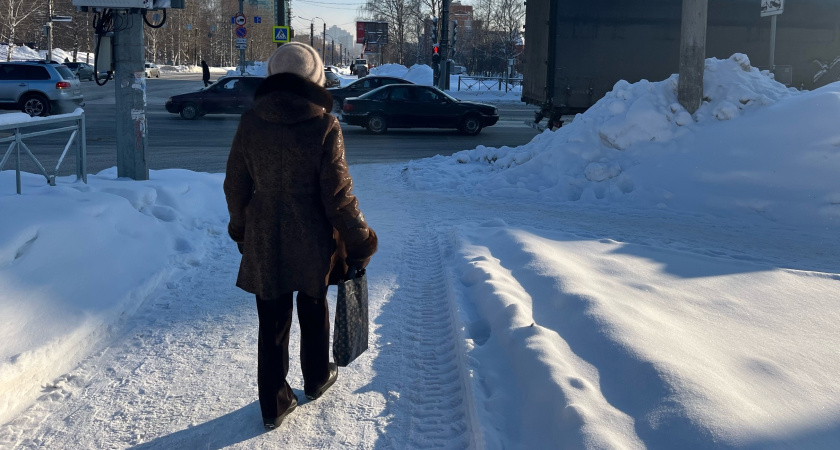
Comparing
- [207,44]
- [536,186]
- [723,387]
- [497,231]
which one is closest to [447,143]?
[536,186]

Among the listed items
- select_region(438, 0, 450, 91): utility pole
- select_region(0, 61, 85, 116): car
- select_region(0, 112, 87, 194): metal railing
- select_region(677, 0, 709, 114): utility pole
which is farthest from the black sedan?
select_region(438, 0, 450, 91): utility pole

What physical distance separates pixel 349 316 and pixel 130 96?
21.4 ft

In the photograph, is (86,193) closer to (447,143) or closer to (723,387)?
(723,387)

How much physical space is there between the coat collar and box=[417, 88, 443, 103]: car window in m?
17.9

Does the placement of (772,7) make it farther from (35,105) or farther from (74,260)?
(35,105)

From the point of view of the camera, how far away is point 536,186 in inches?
448

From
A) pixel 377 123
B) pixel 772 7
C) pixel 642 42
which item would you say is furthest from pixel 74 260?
pixel 377 123

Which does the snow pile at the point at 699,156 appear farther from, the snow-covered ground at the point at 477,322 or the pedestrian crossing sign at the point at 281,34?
the pedestrian crossing sign at the point at 281,34

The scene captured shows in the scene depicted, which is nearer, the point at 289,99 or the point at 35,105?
the point at 289,99

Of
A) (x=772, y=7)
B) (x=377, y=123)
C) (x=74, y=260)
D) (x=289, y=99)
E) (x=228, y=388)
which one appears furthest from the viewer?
(x=377, y=123)

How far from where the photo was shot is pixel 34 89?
23812mm

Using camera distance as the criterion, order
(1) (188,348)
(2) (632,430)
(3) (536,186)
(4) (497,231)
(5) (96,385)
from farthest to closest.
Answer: (3) (536,186) → (4) (497,231) → (1) (188,348) → (5) (96,385) → (2) (632,430)

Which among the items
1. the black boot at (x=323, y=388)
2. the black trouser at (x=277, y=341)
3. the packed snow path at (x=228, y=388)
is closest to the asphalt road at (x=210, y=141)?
the packed snow path at (x=228, y=388)

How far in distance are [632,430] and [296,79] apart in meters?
2.16
